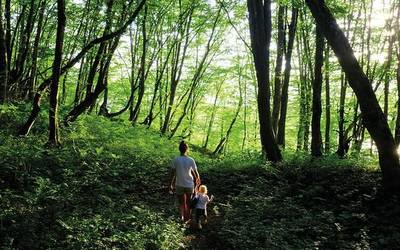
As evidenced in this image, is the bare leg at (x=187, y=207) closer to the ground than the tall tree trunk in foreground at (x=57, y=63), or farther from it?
closer to the ground

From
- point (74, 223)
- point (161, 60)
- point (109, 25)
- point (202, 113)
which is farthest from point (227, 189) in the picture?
point (202, 113)

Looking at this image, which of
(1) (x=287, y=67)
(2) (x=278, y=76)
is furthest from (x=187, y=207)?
(1) (x=287, y=67)

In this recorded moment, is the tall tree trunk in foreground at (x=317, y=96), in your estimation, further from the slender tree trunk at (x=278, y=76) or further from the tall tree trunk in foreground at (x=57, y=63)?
the tall tree trunk in foreground at (x=57, y=63)

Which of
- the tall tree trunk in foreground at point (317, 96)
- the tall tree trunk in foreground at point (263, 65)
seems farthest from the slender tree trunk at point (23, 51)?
the tall tree trunk in foreground at point (317, 96)

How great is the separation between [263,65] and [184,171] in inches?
251

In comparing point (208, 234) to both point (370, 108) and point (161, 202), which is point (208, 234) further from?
point (370, 108)

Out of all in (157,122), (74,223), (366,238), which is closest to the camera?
(74,223)

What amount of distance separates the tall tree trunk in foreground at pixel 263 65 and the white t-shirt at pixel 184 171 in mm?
5470

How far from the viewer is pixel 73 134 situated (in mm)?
14797

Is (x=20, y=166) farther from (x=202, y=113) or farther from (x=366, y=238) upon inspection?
(x=202, y=113)

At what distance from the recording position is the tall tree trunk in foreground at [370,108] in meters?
9.98

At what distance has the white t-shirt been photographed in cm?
932

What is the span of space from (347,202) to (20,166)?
8370mm

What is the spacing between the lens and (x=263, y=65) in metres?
14.2
